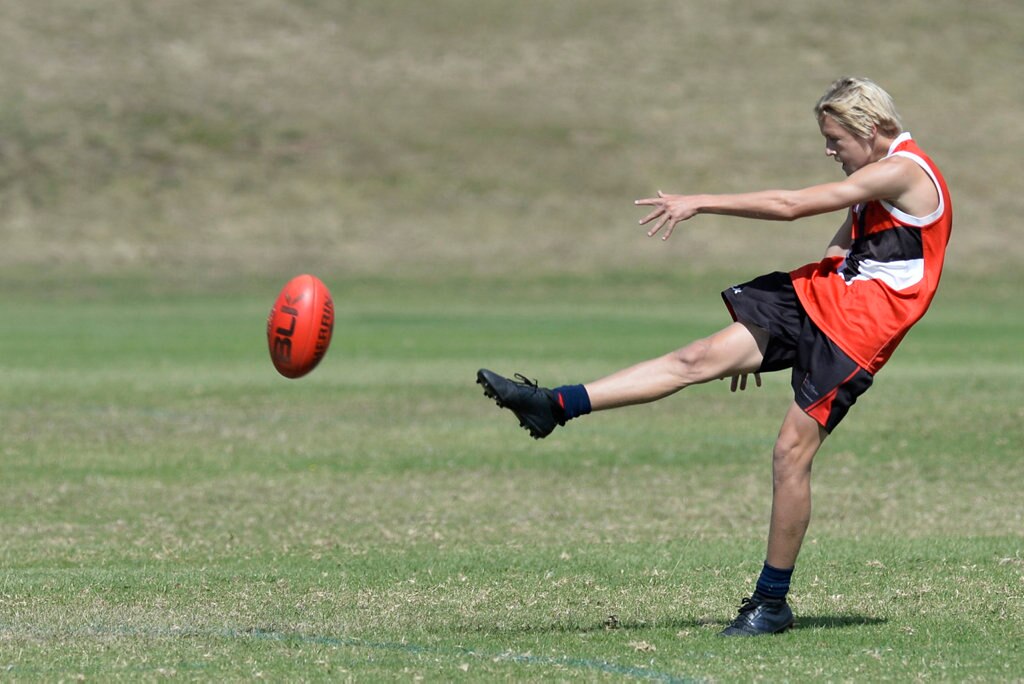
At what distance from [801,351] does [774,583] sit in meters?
1.10

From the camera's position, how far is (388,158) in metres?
61.9

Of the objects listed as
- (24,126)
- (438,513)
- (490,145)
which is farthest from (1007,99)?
(438,513)

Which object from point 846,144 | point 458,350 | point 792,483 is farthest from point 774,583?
point 458,350

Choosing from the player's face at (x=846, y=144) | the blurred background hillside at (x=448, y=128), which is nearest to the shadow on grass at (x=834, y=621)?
the player's face at (x=846, y=144)

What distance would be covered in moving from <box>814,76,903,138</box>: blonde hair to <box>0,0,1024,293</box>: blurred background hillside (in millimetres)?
42898

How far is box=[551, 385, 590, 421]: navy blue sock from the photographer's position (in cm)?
789

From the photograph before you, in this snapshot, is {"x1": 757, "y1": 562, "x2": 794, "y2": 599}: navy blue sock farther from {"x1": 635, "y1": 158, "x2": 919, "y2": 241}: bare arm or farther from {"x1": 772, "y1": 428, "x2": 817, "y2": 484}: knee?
{"x1": 635, "y1": 158, "x2": 919, "y2": 241}: bare arm

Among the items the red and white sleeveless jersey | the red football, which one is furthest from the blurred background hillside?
the red and white sleeveless jersey

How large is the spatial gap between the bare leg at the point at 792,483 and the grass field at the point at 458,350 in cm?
41

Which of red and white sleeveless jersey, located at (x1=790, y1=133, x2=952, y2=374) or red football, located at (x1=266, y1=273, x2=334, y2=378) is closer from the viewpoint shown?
red and white sleeveless jersey, located at (x1=790, y1=133, x2=952, y2=374)

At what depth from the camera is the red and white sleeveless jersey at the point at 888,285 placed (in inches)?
299

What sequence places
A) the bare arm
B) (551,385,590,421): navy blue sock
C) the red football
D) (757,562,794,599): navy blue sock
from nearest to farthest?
the bare arm < (757,562,794,599): navy blue sock < (551,385,590,421): navy blue sock < the red football

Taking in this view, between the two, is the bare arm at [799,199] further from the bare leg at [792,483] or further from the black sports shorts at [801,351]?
the bare leg at [792,483]

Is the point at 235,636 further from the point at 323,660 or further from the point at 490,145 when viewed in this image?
the point at 490,145
